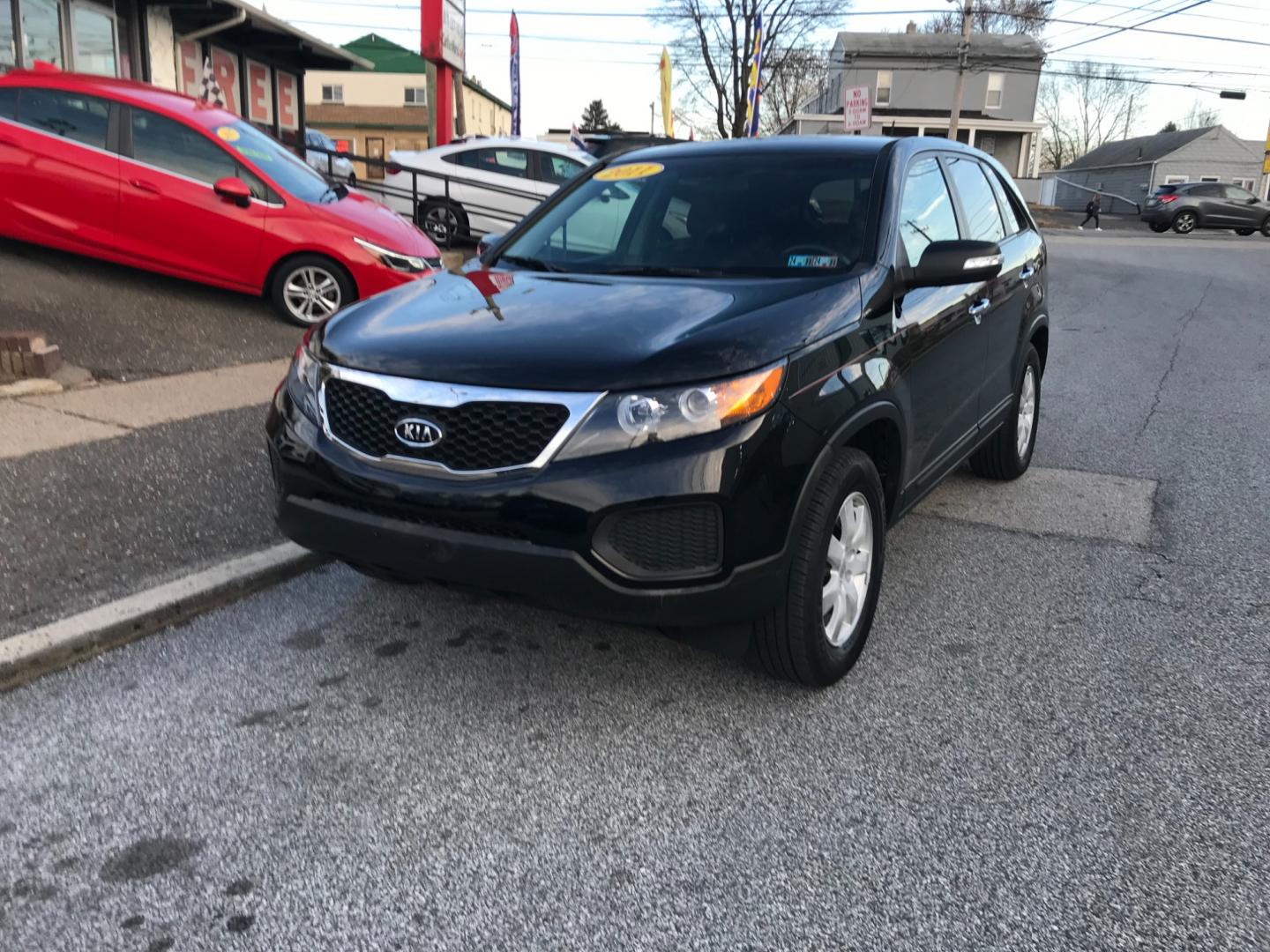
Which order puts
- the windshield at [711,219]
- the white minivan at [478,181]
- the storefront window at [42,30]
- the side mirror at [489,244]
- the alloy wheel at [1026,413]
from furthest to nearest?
the white minivan at [478,181], the storefront window at [42,30], the alloy wheel at [1026,413], the side mirror at [489,244], the windshield at [711,219]

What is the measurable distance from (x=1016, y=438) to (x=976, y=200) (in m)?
1.38

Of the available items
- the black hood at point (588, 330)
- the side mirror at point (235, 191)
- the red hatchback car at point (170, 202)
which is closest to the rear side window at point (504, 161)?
the red hatchback car at point (170, 202)

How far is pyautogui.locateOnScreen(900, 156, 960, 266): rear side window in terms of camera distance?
3.84 m

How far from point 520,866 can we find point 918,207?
285cm

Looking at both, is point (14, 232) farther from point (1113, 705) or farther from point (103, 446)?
point (1113, 705)

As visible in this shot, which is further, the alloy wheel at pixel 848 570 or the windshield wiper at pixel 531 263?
the windshield wiper at pixel 531 263

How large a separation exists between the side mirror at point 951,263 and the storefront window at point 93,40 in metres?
14.0

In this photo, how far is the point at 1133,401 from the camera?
7887 mm

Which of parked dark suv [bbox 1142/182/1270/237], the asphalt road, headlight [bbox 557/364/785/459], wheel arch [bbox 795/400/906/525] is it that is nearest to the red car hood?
the asphalt road

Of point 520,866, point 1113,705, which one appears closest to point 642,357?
point 520,866

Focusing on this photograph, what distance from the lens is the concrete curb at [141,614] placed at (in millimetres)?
3422

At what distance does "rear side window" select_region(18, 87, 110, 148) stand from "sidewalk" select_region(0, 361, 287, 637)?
301 centimetres

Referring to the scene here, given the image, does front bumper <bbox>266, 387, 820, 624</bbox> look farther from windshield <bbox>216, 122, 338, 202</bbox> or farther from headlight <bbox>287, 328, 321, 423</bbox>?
windshield <bbox>216, 122, 338, 202</bbox>

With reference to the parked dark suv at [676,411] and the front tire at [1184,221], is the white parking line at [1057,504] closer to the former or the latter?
the parked dark suv at [676,411]
